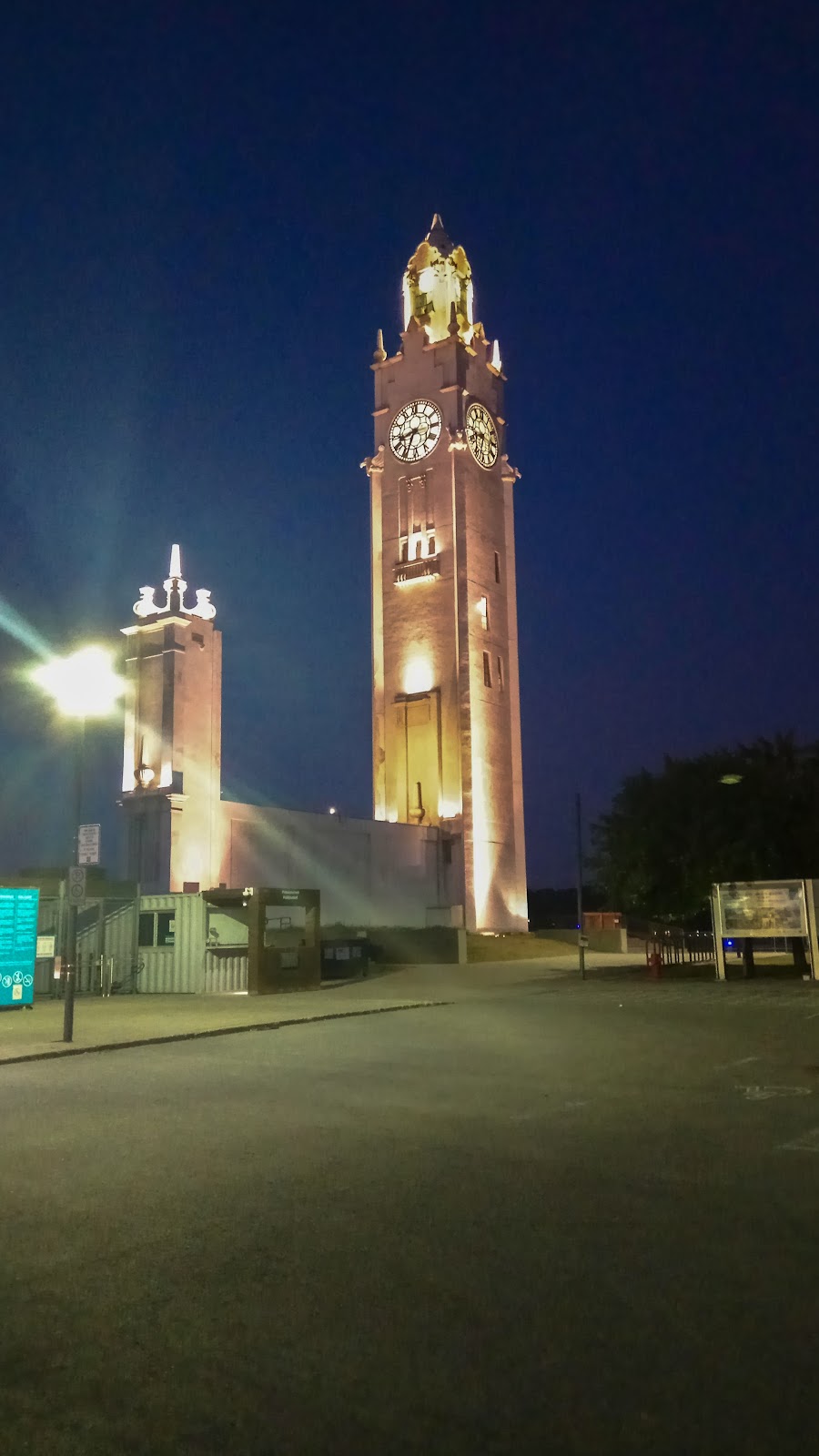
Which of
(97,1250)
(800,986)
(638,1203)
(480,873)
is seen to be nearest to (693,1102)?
(638,1203)

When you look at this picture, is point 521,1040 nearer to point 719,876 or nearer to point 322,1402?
point 322,1402

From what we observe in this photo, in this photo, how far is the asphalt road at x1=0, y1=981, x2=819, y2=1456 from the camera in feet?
13.6

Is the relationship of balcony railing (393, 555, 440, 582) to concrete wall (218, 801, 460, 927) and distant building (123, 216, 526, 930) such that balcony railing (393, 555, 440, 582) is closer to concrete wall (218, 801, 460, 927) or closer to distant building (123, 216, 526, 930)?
distant building (123, 216, 526, 930)

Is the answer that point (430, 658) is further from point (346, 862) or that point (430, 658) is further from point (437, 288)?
point (437, 288)

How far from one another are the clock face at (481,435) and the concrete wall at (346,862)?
24048 millimetres

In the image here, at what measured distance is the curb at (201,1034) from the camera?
617 inches

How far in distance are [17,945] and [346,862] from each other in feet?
107

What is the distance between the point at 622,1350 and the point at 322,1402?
1.28 meters

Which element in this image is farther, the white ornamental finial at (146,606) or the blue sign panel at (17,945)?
the white ornamental finial at (146,606)

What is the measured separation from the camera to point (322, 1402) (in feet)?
13.9

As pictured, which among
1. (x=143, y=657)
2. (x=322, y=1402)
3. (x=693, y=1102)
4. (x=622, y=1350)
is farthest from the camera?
(x=143, y=657)

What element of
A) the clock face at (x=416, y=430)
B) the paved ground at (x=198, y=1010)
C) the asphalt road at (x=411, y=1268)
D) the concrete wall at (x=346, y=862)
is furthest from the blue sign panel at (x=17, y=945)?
the clock face at (x=416, y=430)

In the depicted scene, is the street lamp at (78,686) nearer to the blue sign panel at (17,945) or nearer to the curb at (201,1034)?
the curb at (201,1034)

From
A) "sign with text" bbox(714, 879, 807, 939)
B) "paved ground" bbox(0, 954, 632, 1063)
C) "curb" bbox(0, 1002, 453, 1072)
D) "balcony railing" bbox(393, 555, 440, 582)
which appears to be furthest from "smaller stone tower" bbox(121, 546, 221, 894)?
"curb" bbox(0, 1002, 453, 1072)
